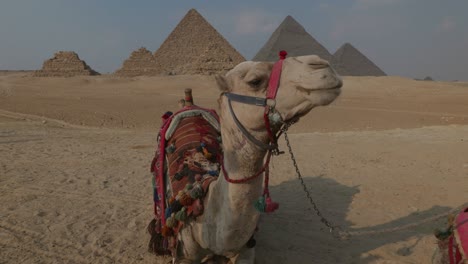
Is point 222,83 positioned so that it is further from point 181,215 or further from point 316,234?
point 316,234

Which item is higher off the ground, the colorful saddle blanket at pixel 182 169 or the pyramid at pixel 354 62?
the pyramid at pixel 354 62

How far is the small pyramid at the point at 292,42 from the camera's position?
253 ft

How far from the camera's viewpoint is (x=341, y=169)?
8.00 metres

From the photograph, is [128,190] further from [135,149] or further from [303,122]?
[303,122]

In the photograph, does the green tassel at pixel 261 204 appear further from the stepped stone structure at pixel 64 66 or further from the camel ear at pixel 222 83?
the stepped stone structure at pixel 64 66

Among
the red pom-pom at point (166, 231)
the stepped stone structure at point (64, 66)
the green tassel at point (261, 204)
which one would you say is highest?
the stepped stone structure at point (64, 66)

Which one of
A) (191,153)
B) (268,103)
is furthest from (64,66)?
(268,103)

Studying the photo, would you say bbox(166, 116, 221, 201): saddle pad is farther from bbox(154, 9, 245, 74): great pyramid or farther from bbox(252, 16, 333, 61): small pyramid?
bbox(154, 9, 245, 74): great pyramid

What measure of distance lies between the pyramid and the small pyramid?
3628mm

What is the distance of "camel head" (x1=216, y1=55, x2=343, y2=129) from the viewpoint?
7.40 ft

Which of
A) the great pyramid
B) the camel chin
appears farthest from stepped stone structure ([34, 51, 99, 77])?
the camel chin

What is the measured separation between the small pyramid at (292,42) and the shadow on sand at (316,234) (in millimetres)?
70708

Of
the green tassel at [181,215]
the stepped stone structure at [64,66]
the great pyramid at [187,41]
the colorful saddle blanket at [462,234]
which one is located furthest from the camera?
the great pyramid at [187,41]

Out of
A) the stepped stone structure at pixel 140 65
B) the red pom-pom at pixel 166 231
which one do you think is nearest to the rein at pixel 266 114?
the red pom-pom at pixel 166 231
